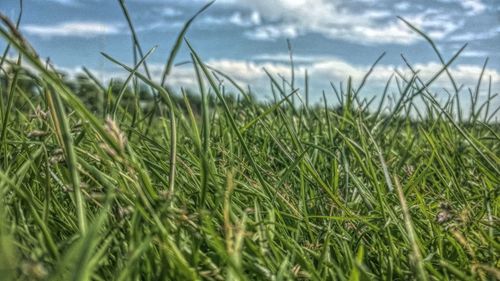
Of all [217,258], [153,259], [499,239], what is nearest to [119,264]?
[153,259]

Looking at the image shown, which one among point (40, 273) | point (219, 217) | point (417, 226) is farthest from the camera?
point (417, 226)

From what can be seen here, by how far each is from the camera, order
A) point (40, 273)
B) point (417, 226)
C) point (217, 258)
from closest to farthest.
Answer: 1. point (40, 273)
2. point (217, 258)
3. point (417, 226)

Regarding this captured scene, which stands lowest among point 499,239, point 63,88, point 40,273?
point 499,239

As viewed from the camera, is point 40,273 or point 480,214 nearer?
point 40,273

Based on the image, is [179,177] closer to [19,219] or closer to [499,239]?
[19,219]

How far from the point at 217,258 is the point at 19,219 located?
0.30m

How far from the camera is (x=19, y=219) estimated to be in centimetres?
88

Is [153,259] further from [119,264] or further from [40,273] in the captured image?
[40,273]

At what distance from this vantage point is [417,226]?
1.08 metres

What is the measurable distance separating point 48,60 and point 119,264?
0.70 metres

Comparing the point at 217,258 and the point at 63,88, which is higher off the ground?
the point at 63,88

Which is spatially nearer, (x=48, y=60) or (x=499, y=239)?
(x=499, y=239)

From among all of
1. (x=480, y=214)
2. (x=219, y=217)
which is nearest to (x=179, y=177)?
(x=219, y=217)

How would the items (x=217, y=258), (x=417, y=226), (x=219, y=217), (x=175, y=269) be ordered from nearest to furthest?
(x=175, y=269) < (x=217, y=258) < (x=219, y=217) < (x=417, y=226)
